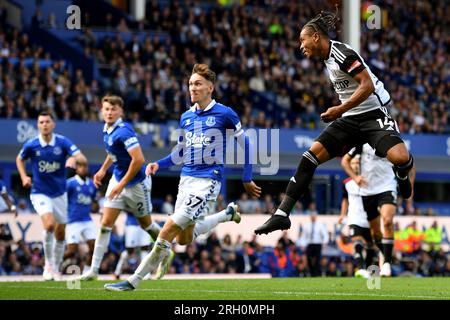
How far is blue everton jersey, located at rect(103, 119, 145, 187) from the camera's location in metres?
13.5

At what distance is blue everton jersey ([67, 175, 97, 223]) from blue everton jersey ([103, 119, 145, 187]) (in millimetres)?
4638

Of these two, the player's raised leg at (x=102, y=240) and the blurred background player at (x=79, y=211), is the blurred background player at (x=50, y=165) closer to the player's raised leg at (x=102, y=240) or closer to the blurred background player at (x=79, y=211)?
the player's raised leg at (x=102, y=240)

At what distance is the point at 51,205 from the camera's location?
15.6 meters

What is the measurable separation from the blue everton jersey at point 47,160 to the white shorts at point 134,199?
1946mm

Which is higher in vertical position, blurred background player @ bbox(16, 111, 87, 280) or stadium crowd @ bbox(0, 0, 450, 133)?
stadium crowd @ bbox(0, 0, 450, 133)

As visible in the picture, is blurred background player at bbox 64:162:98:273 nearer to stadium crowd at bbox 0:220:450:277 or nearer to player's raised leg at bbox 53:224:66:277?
player's raised leg at bbox 53:224:66:277

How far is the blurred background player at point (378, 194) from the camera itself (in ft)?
53.1

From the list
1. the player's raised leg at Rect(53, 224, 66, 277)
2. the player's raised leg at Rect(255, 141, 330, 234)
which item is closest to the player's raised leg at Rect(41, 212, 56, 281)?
the player's raised leg at Rect(53, 224, 66, 277)

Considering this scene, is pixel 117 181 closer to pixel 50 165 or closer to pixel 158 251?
pixel 50 165

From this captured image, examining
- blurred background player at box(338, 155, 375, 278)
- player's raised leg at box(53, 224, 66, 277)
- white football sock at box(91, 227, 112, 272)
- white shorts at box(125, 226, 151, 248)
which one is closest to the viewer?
white football sock at box(91, 227, 112, 272)

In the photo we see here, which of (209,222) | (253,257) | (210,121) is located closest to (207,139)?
(210,121)

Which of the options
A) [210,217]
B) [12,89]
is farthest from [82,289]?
[12,89]

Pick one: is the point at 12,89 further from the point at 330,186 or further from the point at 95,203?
the point at 330,186

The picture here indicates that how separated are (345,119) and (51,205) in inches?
238
